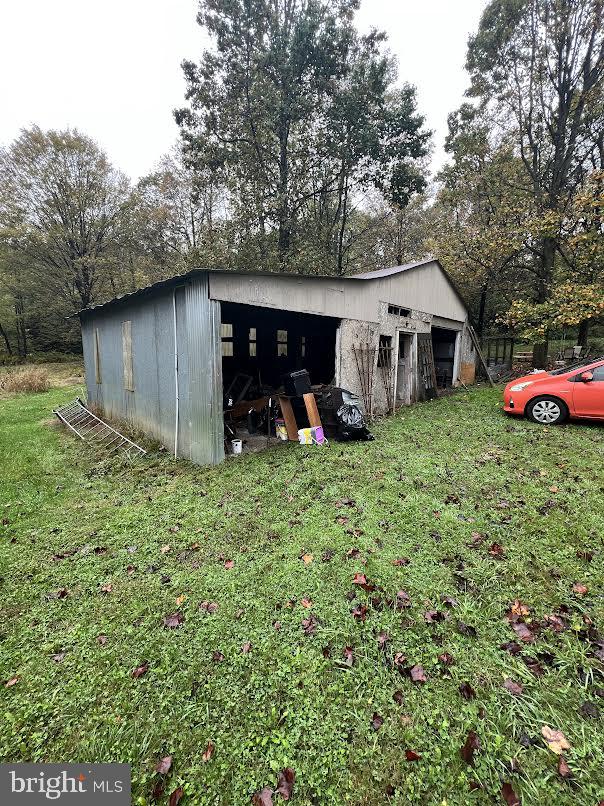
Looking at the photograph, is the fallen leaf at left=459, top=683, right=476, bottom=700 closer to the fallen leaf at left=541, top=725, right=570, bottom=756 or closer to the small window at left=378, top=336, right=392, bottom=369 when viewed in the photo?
the fallen leaf at left=541, top=725, right=570, bottom=756

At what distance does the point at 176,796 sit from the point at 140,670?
0.81m

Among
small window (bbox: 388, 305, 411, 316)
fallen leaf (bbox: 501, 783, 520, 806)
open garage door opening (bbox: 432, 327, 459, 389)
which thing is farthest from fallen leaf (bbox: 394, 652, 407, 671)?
open garage door opening (bbox: 432, 327, 459, 389)

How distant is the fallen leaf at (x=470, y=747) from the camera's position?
174 centimetres

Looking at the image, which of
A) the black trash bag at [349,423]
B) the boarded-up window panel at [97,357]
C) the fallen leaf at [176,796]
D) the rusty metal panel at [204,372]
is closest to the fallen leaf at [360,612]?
the fallen leaf at [176,796]

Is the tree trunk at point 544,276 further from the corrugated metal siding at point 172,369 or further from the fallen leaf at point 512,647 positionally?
the fallen leaf at point 512,647

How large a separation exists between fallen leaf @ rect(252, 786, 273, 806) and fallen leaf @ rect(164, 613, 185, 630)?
126 cm

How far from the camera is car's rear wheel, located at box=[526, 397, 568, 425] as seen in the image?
7.14 metres

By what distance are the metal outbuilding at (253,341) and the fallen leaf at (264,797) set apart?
4403 millimetres

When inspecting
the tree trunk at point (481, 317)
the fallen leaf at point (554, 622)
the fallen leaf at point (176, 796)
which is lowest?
the fallen leaf at point (176, 796)

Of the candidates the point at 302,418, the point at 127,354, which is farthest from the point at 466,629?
the point at 127,354

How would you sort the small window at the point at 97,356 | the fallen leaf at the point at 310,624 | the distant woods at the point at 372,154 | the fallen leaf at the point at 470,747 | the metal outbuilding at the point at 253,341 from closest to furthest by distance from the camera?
A: 1. the fallen leaf at the point at 470,747
2. the fallen leaf at the point at 310,624
3. the metal outbuilding at the point at 253,341
4. the small window at the point at 97,356
5. the distant woods at the point at 372,154

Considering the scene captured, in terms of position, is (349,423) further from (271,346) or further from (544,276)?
(544,276)

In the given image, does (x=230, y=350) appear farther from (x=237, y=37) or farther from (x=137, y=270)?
(x=137, y=270)

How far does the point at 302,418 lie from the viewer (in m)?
7.39
